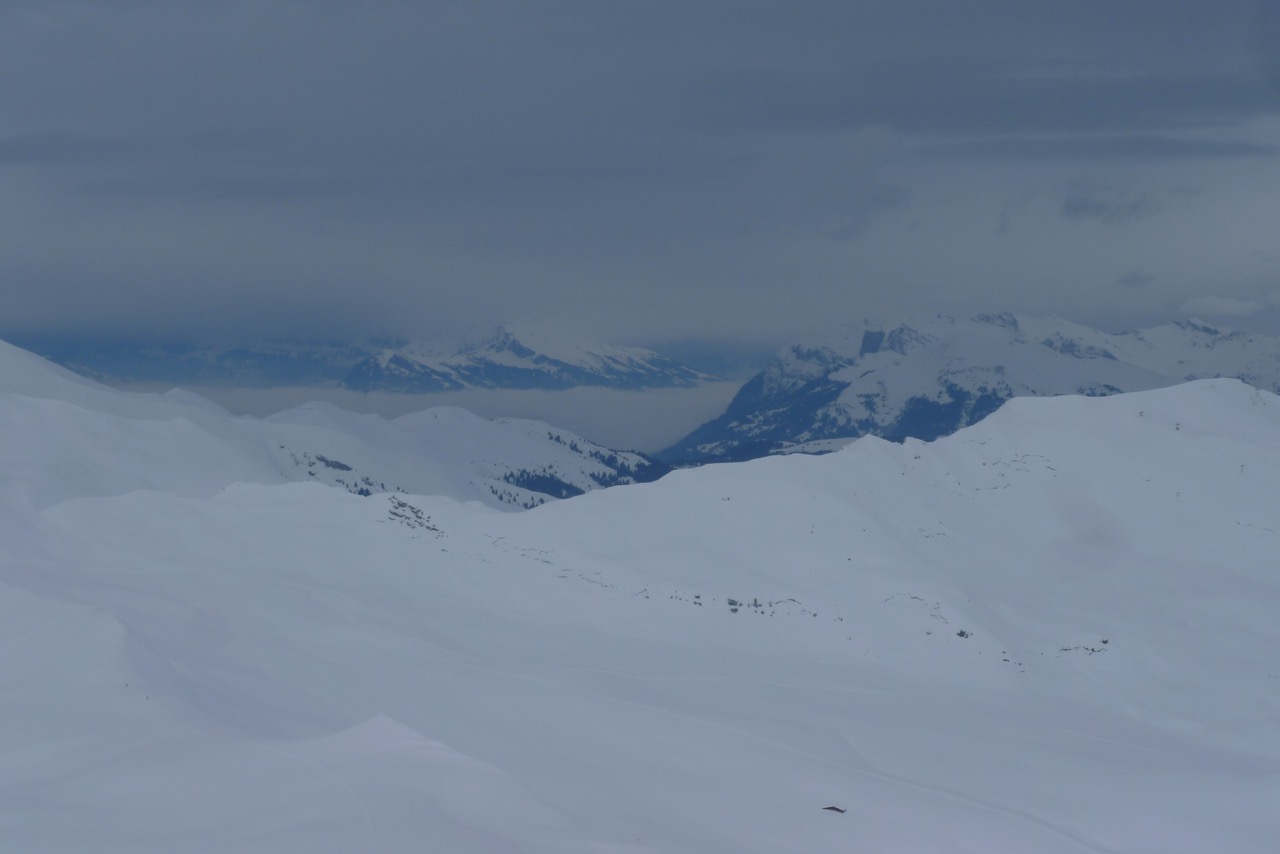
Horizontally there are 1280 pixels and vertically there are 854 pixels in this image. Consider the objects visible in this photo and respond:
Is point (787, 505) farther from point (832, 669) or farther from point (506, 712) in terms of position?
point (506, 712)

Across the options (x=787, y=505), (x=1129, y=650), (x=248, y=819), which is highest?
(x=787, y=505)

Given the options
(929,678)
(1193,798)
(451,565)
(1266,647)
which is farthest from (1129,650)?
(451,565)

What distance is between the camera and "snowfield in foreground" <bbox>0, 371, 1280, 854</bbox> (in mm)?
24406

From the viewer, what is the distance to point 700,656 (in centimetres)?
4459

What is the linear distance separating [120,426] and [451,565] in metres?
126

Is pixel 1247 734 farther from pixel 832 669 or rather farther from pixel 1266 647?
pixel 832 669

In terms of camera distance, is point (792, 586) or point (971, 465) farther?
point (971, 465)

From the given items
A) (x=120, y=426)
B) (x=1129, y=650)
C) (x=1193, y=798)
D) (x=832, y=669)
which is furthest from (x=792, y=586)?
(x=120, y=426)

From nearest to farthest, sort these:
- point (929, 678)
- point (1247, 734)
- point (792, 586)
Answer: point (1247, 734) < point (929, 678) < point (792, 586)

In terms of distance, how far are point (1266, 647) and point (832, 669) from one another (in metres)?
20.4

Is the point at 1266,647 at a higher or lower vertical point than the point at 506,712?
higher

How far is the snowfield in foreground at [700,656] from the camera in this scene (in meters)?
24.4

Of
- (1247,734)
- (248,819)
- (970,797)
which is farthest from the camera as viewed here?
(1247,734)

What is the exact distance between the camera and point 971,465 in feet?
231
